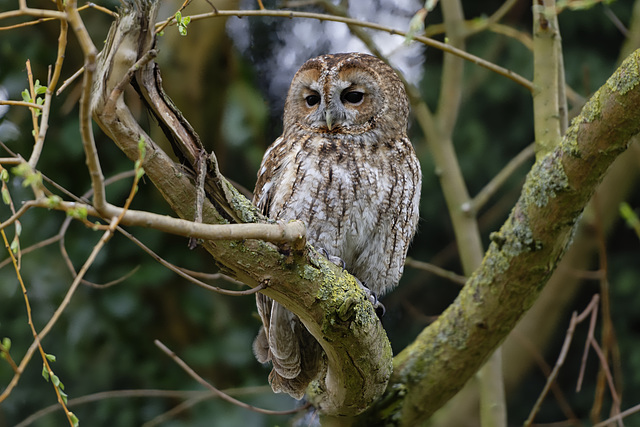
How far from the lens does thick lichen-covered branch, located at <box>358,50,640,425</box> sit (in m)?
A: 1.48

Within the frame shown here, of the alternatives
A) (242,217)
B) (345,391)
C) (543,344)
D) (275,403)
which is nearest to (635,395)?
(543,344)

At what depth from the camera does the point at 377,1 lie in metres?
3.52

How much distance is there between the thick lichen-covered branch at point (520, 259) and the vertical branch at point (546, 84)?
0.33 m

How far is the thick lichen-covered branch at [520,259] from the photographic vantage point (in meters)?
1.48

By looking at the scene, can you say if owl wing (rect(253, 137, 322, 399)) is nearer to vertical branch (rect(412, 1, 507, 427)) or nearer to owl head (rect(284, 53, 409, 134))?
owl head (rect(284, 53, 409, 134))

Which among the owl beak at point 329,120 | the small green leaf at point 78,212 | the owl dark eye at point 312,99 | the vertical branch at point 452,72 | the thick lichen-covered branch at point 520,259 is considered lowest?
the small green leaf at point 78,212

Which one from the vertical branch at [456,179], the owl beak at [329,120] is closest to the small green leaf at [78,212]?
the owl beak at [329,120]

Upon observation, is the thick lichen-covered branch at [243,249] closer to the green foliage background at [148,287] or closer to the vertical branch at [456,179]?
the vertical branch at [456,179]

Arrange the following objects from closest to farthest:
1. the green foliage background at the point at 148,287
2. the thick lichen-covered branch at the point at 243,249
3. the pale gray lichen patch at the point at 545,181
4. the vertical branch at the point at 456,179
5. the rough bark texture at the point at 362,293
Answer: the thick lichen-covered branch at the point at 243,249
the rough bark texture at the point at 362,293
the pale gray lichen patch at the point at 545,181
the vertical branch at the point at 456,179
the green foliage background at the point at 148,287

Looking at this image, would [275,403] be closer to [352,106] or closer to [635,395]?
[352,106]

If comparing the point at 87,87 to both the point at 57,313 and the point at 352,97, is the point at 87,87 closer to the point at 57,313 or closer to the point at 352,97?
the point at 57,313

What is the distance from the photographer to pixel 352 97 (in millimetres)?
2209

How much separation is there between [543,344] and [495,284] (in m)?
1.64

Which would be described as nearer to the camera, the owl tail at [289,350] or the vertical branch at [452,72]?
the owl tail at [289,350]
